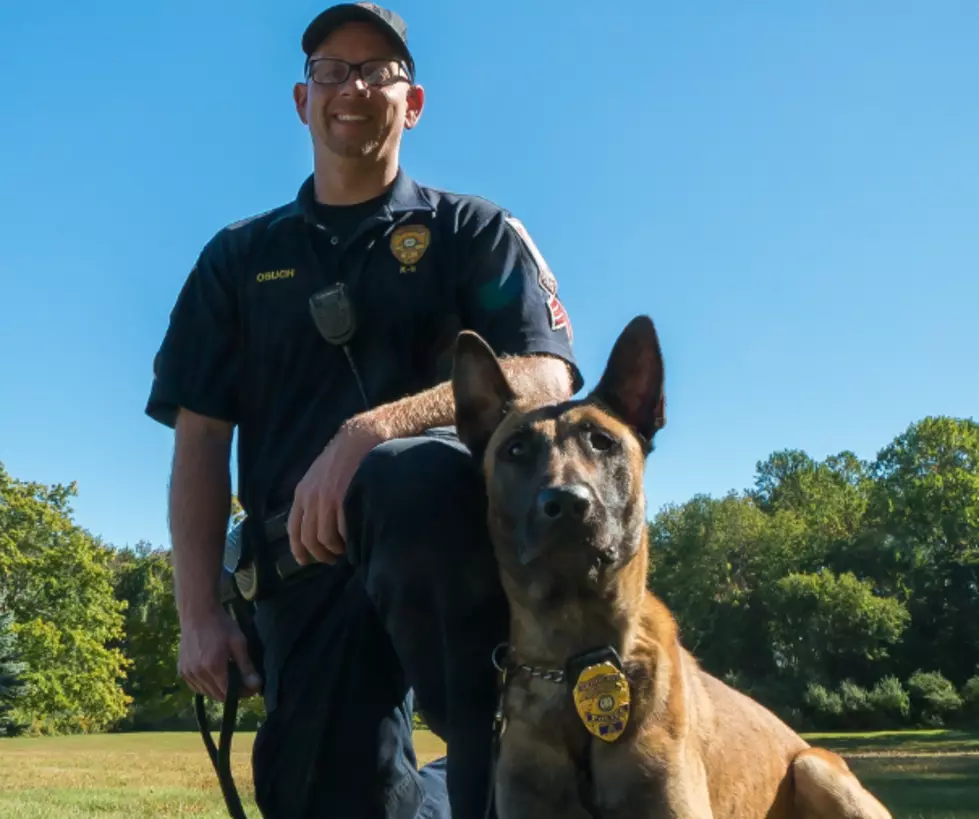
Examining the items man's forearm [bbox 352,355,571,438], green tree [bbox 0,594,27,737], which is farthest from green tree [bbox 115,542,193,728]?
man's forearm [bbox 352,355,571,438]

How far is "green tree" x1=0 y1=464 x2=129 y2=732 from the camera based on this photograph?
138 feet

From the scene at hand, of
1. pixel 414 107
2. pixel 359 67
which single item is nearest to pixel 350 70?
pixel 359 67

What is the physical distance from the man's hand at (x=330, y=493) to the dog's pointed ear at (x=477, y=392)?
0.33m

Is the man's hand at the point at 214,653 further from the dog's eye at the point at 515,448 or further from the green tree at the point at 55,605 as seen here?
the green tree at the point at 55,605

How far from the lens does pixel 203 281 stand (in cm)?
418

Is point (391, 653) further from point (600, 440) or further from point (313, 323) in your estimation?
point (313, 323)

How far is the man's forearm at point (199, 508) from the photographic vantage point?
3957mm

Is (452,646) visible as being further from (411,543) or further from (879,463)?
(879,463)

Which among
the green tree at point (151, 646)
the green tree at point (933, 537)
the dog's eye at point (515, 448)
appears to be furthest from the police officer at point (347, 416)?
the green tree at point (151, 646)

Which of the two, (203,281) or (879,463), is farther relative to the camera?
(879,463)

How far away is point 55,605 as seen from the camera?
144 feet

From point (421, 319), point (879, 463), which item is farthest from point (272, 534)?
point (879, 463)

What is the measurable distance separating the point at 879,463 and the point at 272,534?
6308cm

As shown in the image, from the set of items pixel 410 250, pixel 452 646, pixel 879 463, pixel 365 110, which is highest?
pixel 879 463
